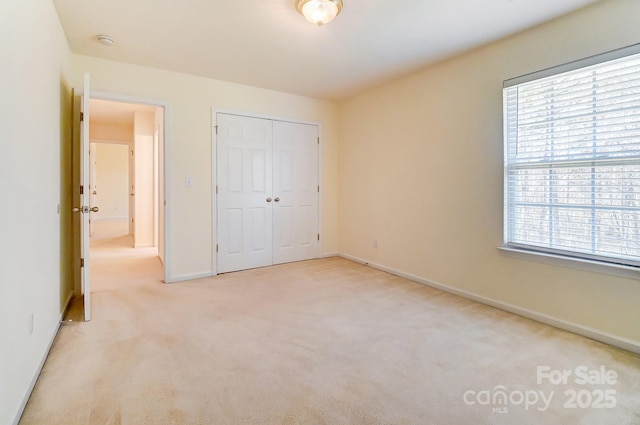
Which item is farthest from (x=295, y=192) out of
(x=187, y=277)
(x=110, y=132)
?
(x=110, y=132)

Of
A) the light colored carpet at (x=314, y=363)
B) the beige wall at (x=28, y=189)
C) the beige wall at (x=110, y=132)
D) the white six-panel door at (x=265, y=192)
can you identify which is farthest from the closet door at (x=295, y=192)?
the beige wall at (x=110, y=132)

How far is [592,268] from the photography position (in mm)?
2395

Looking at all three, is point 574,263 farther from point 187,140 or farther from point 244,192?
point 187,140

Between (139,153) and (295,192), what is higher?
(139,153)

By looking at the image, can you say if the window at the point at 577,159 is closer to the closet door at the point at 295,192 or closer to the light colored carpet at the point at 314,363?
the light colored carpet at the point at 314,363

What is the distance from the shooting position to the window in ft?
7.32

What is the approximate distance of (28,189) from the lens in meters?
1.83

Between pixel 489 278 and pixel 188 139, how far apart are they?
3.69 meters

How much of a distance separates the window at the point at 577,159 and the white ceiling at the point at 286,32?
0.56m

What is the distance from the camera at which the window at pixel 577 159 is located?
87.8 inches

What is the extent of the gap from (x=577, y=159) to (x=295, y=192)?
335cm

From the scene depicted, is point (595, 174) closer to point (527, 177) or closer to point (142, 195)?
point (527, 177)

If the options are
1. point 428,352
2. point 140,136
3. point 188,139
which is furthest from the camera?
point 140,136

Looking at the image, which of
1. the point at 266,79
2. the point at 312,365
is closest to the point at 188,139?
the point at 266,79
